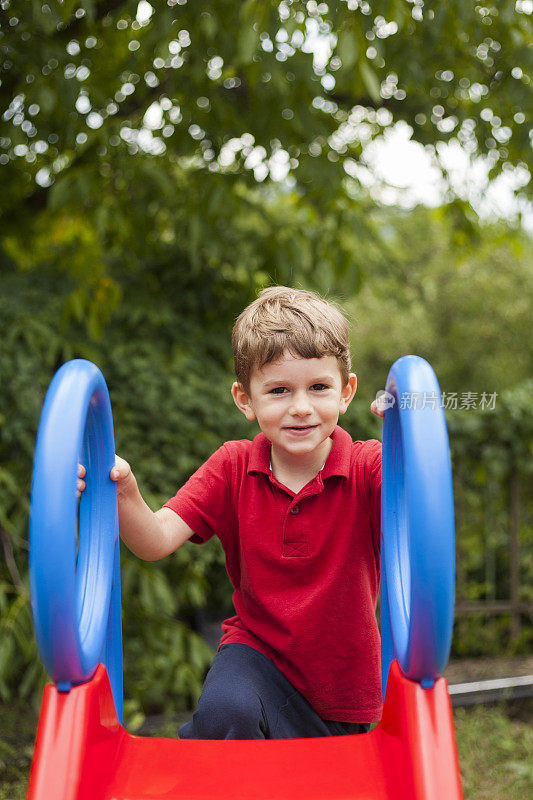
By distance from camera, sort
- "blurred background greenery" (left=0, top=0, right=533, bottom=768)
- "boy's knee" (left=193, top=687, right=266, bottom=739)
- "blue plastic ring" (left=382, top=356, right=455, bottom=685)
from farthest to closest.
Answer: "blurred background greenery" (left=0, top=0, right=533, bottom=768) < "boy's knee" (left=193, top=687, right=266, bottom=739) < "blue plastic ring" (left=382, top=356, right=455, bottom=685)

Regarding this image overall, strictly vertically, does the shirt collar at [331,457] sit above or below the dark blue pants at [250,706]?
above

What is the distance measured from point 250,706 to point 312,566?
299 mm

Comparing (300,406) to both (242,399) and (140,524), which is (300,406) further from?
(140,524)

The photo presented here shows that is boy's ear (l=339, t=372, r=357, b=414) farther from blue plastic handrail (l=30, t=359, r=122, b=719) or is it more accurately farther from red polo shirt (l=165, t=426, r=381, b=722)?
blue plastic handrail (l=30, t=359, r=122, b=719)

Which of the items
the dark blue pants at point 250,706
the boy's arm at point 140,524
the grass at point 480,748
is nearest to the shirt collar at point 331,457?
the boy's arm at point 140,524

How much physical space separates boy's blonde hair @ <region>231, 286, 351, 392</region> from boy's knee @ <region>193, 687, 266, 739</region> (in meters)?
0.62

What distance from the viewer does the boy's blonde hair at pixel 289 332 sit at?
1.57 metres

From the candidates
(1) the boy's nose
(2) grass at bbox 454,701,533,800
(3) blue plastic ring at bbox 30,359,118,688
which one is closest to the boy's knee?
(3) blue plastic ring at bbox 30,359,118,688

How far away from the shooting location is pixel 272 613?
1.64 metres

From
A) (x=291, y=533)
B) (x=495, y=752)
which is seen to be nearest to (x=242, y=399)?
(x=291, y=533)

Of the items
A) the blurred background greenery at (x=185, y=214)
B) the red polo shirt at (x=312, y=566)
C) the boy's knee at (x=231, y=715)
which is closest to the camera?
the boy's knee at (x=231, y=715)

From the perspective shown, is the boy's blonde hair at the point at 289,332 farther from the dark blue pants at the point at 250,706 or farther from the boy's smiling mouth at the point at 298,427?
the dark blue pants at the point at 250,706

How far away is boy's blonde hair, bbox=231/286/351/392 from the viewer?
157 cm

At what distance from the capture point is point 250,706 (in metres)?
1.53
